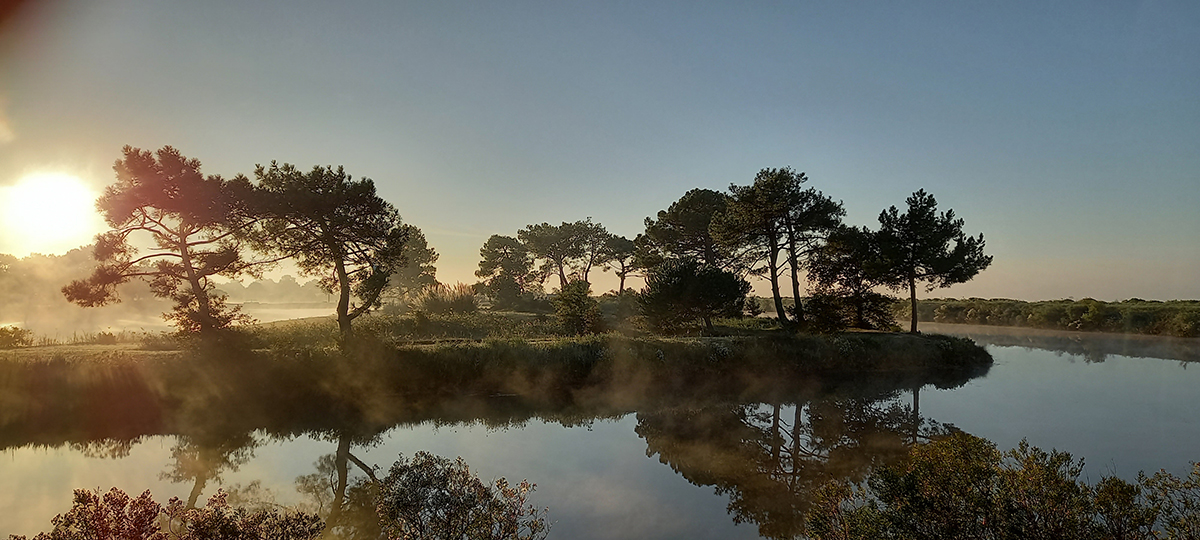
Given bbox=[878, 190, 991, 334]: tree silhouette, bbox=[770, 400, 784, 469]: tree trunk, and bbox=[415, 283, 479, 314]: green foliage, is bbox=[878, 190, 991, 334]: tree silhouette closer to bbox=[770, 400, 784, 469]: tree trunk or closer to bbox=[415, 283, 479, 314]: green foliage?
bbox=[770, 400, 784, 469]: tree trunk

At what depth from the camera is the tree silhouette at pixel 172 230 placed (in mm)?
18781

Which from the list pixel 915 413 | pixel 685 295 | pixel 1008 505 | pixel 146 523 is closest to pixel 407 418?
pixel 146 523

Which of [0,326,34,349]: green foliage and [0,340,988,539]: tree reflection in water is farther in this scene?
[0,326,34,349]: green foliage

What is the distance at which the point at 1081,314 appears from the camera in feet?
147

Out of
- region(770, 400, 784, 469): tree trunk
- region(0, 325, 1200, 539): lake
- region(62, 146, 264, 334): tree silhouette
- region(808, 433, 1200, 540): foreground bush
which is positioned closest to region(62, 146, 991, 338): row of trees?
region(62, 146, 264, 334): tree silhouette

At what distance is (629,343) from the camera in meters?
19.8

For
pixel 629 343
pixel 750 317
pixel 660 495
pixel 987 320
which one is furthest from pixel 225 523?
pixel 987 320

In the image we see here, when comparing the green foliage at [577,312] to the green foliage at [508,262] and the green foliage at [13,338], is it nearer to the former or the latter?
the green foliage at [13,338]

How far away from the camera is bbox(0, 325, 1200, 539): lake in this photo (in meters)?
8.32

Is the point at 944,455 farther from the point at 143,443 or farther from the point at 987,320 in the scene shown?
the point at 987,320

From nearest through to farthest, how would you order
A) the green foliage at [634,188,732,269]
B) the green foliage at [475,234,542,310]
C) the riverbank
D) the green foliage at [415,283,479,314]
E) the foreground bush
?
the foreground bush
the riverbank
the green foliage at [415,283,479,314]
the green foliage at [634,188,732,269]
the green foliage at [475,234,542,310]

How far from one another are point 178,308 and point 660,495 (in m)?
Result: 21.1

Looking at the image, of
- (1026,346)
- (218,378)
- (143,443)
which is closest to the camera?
(143,443)

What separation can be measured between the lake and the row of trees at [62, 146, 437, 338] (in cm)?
683
